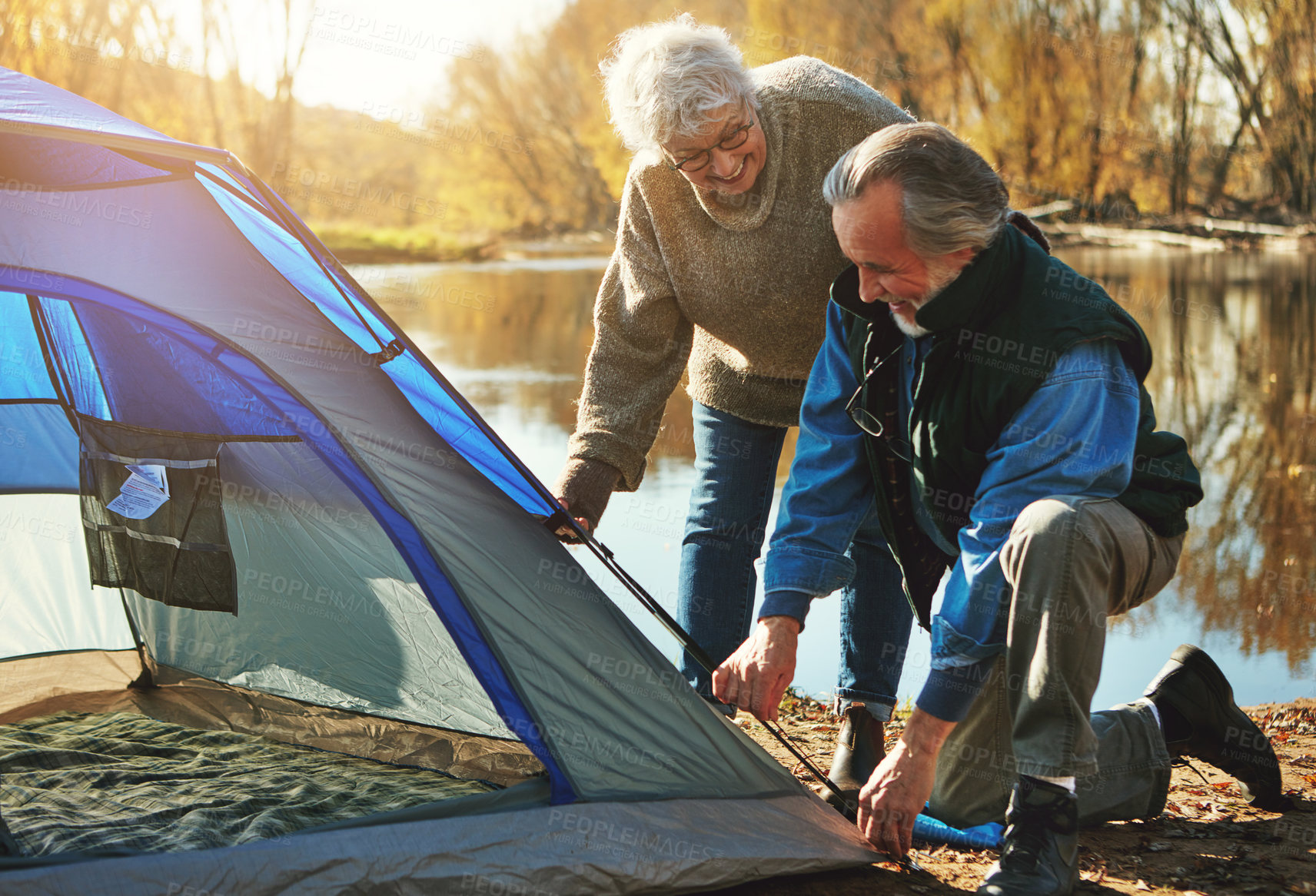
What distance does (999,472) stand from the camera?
4.83 ft

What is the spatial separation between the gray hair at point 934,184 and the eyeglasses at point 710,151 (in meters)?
0.39

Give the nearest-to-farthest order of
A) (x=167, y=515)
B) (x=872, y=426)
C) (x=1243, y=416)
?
(x=872, y=426) < (x=167, y=515) < (x=1243, y=416)

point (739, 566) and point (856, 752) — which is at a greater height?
point (739, 566)

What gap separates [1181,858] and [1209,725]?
0.25m

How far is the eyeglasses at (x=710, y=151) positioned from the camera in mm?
1810

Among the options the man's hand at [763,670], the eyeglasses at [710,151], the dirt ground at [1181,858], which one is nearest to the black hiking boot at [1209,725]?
the dirt ground at [1181,858]

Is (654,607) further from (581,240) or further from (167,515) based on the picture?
(581,240)

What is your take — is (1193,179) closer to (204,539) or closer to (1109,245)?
(1109,245)

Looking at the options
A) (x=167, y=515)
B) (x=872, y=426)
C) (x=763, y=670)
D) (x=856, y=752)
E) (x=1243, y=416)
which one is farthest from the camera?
(x=1243, y=416)

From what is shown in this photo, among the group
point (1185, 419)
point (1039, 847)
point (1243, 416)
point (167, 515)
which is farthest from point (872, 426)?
point (1243, 416)

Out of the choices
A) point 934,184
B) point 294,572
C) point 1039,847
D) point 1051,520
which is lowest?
point 1039,847

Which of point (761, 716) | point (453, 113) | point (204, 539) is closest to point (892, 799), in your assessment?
point (761, 716)

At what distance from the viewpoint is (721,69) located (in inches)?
70.2

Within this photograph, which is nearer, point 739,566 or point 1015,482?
point 1015,482
